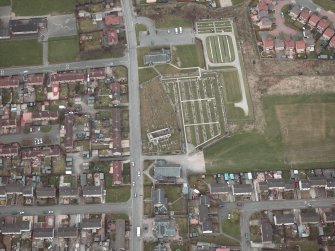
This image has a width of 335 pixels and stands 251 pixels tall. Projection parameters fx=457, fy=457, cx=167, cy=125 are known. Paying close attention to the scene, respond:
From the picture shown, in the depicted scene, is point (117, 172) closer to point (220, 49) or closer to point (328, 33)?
point (220, 49)

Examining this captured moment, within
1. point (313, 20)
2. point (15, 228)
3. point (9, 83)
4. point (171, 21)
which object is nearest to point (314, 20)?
point (313, 20)

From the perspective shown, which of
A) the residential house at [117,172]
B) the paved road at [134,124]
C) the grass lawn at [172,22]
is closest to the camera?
the paved road at [134,124]

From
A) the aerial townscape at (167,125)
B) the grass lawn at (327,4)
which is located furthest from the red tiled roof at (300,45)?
the grass lawn at (327,4)

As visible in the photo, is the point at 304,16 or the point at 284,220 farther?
the point at 304,16

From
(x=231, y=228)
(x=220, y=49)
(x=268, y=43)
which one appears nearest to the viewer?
(x=231, y=228)

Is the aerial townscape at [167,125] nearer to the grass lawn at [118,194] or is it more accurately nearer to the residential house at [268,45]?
the grass lawn at [118,194]

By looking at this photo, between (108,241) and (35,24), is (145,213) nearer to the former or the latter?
(108,241)

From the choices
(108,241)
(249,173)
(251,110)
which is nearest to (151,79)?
(251,110)
